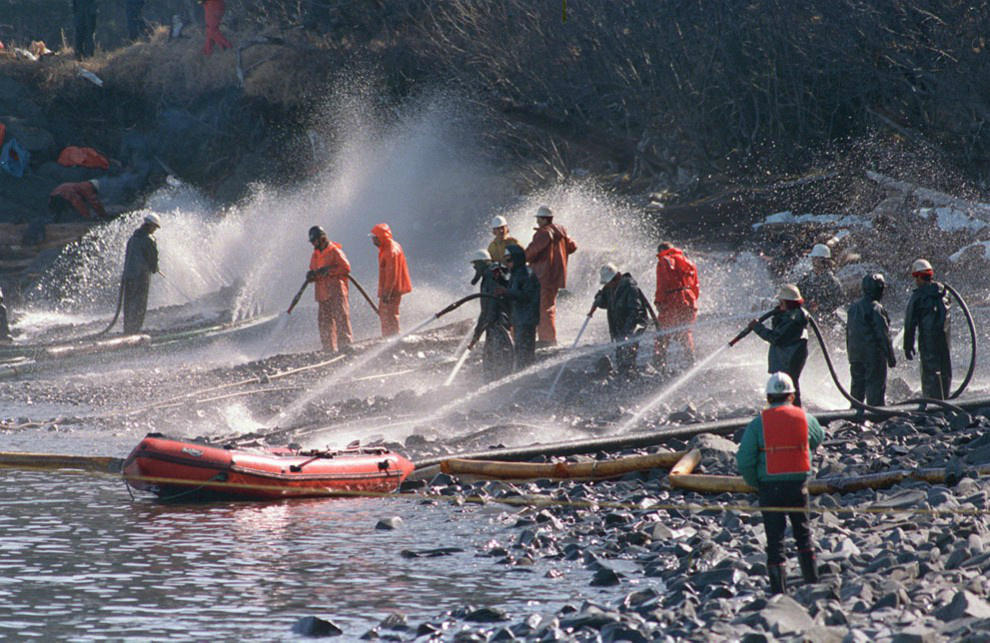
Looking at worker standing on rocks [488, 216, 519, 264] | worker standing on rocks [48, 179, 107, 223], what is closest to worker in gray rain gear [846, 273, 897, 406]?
worker standing on rocks [488, 216, 519, 264]

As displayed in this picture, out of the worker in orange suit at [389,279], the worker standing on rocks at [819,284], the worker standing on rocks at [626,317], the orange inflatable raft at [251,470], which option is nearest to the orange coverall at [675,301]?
the worker standing on rocks at [626,317]

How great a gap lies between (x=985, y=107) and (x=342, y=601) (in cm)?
→ 1902

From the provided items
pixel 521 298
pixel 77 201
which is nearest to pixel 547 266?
pixel 521 298

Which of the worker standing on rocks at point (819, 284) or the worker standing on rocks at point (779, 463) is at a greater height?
the worker standing on rocks at point (819, 284)

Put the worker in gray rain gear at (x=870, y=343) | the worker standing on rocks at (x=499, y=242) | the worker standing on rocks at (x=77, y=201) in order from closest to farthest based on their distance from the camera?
the worker in gray rain gear at (x=870, y=343)
the worker standing on rocks at (x=499, y=242)
the worker standing on rocks at (x=77, y=201)

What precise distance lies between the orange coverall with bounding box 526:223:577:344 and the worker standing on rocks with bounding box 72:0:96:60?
89.2 ft

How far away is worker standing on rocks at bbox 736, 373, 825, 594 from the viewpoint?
7754 millimetres

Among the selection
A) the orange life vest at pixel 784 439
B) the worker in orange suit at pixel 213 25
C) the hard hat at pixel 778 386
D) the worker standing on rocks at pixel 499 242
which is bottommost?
A: the orange life vest at pixel 784 439

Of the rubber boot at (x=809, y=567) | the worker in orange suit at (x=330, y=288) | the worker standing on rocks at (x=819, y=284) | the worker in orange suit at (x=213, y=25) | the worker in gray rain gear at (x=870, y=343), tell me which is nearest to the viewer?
the rubber boot at (x=809, y=567)

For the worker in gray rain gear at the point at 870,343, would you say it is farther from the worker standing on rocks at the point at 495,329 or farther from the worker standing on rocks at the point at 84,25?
the worker standing on rocks at the point at 84,25

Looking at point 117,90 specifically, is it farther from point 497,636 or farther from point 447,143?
point 497,636

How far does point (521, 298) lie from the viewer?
54.4 feet

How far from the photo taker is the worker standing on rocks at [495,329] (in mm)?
16859

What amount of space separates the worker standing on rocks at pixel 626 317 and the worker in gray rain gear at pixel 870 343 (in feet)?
11.5
